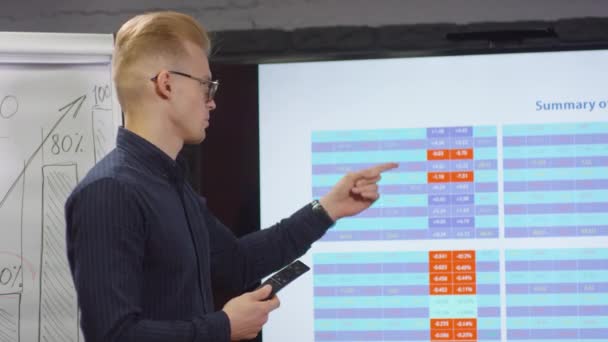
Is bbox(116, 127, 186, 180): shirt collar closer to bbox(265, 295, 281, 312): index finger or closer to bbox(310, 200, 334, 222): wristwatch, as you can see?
bbox(265, 295, 281, 312): index finger

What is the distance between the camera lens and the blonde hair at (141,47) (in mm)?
1445

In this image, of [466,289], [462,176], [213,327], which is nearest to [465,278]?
[466,289]

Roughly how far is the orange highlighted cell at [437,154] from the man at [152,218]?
0.87 metres

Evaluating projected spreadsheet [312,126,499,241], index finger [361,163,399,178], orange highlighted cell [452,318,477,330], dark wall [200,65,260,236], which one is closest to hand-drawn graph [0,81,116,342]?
dark wall [200,65,260,236]

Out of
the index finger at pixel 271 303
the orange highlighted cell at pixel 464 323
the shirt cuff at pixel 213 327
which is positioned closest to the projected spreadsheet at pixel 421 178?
the orange highlighted cell at pixel 464 323

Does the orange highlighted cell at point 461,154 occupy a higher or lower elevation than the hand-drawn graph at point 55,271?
higher

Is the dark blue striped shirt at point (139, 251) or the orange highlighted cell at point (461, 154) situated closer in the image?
the dark blue striped shirt at point (139, 251)

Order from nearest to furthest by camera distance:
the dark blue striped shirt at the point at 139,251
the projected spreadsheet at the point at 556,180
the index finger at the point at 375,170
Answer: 1. the dark blue striped shirt at the point at 139,251
2. the index finger at the point at 375,170
3. the projected spreadsheet at the point at 556,180

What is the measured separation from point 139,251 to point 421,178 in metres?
1.15

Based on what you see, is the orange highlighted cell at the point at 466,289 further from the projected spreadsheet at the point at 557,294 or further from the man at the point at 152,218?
the man at the point at 152,218

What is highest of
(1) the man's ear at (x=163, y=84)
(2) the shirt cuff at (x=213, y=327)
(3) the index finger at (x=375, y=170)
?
(1) the man's ear at (x=163, y=84)

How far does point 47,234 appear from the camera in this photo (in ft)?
7.18

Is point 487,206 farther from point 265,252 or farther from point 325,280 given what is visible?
point 265,252

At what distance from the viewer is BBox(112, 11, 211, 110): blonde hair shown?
4.74ft
